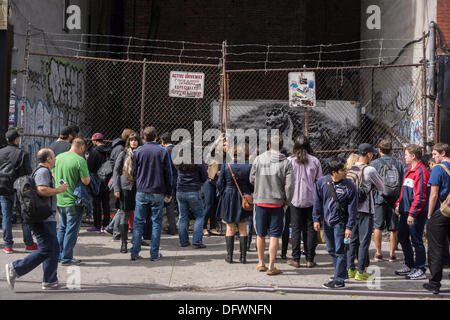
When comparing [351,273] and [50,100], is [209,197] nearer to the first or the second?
[351,273]

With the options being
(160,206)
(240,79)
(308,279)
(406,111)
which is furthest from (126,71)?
(308,279)

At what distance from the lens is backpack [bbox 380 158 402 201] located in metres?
7.63

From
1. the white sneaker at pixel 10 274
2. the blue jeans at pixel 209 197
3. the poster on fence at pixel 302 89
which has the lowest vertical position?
the white sneaker at pixel 10 274

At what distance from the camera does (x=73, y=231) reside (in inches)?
283

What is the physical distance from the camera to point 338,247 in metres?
6.36

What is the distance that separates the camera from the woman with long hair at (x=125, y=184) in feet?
26.7

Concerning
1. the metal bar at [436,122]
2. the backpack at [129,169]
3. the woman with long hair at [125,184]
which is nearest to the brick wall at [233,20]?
the metal bar at [436,122]

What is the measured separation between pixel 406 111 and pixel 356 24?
8121 mm

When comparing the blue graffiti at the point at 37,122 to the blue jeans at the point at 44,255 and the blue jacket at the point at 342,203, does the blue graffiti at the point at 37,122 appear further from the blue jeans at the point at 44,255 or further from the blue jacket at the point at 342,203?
the blue jacket at the point at 342,203

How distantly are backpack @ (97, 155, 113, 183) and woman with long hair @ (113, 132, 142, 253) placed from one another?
0.92m

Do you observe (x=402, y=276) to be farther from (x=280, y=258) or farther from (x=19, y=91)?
(x=19, y=91)

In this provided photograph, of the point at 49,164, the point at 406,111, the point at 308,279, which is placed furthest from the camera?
the point at 406,111

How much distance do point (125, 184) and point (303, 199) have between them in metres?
2.87

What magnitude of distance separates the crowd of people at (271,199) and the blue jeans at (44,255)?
1cm
